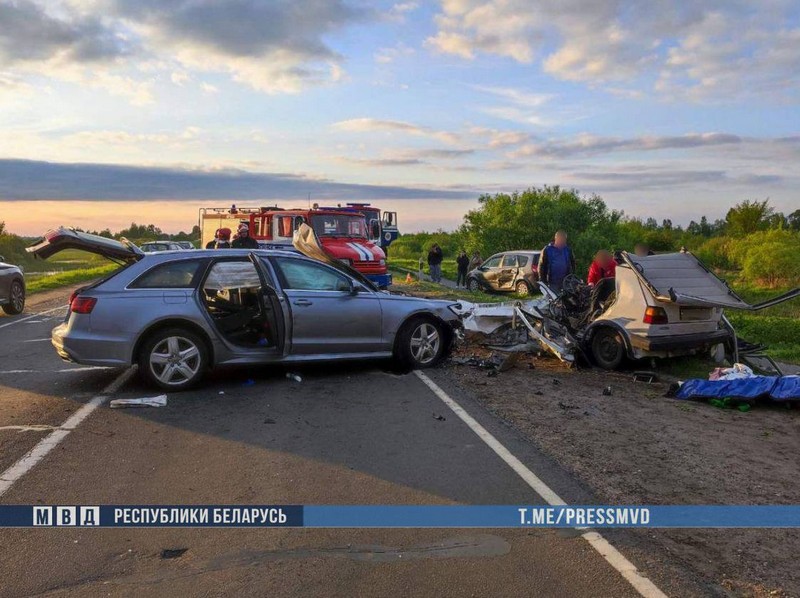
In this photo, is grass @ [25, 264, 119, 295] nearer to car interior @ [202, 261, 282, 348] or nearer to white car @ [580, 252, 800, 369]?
car interior @ [202, 261, 282, 348]

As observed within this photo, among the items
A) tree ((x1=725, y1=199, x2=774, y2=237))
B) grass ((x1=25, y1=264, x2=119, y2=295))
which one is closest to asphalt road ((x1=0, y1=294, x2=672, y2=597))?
grass ((x1=25, y1=264, x2=119, y2=295))

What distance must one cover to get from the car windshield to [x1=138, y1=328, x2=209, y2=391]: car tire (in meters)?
11.7

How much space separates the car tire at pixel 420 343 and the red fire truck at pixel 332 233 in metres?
8.63

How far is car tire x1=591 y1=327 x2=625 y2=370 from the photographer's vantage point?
31.0 feet

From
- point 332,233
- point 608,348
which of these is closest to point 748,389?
point 608,348

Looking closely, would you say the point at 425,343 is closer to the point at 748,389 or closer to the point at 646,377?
the point at 646,377

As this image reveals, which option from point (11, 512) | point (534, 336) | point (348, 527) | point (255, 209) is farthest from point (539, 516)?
point (255, 209)

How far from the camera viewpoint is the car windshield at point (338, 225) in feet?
64.2

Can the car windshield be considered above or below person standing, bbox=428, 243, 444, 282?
above

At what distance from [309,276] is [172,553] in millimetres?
5112

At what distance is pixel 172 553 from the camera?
3895mm

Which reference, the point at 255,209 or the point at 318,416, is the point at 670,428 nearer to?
the point at 318,416

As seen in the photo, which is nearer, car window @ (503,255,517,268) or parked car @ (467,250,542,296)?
parked car @ (467,250,542,296)

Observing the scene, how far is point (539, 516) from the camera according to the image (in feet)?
14.5
